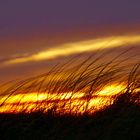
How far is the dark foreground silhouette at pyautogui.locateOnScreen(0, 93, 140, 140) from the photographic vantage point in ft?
9.98

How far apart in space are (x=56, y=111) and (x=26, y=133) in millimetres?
515

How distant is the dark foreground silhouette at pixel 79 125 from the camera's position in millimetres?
3041

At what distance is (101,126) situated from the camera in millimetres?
3176

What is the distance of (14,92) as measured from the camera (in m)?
4.12

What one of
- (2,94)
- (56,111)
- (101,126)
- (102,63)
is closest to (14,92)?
(2,94)

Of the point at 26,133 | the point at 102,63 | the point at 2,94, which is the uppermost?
the point at 102,63

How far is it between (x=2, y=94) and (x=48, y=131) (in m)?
1.13

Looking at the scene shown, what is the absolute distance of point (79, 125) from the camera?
129 inches

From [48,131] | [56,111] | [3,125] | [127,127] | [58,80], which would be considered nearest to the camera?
[127,127]

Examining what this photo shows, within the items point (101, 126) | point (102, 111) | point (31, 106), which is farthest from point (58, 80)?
point (101, 126)

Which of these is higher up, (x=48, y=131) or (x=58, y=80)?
(x=58, y=80)

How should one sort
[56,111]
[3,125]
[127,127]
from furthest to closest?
[56,111] → [3,125] → [127,127]

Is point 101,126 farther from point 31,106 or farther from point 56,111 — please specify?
point 31,106

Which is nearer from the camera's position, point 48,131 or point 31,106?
point 48,131
